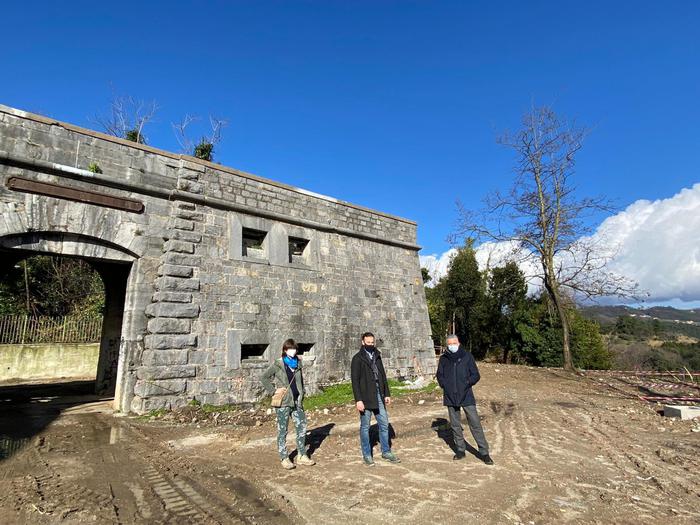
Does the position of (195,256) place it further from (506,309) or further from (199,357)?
(506,309)

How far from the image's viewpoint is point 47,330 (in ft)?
48.4

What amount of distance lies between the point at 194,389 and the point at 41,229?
3969 millimetres

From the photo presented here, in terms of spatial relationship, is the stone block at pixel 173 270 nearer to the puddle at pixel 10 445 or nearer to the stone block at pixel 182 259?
the stone block at pixel 182 259

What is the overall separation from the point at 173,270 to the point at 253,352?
8.43ft

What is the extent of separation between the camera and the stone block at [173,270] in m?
8.16

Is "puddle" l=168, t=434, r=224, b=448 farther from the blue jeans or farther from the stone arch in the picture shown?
the blue jeans

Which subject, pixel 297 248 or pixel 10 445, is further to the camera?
pixel 297 248

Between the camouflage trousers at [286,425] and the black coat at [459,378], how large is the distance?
1.90 meters

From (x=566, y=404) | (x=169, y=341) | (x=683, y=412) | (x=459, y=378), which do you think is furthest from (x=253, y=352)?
(x=683, y=412)

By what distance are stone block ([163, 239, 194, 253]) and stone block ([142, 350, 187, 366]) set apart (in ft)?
6.76

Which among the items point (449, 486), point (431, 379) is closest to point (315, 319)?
point (431, 379)

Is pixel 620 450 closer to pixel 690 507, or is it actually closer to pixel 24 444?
pixel 690 507

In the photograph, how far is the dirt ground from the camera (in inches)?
143

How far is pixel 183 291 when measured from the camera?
27.1ft
